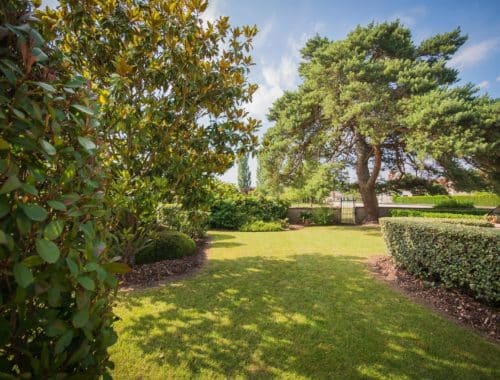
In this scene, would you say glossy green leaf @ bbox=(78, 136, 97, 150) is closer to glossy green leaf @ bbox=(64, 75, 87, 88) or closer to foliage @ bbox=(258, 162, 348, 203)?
glossy green leaf @ bbox=(64, 75, 87, 88)

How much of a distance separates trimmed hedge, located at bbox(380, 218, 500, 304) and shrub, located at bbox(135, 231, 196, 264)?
603 centimetres

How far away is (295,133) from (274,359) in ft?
49.7

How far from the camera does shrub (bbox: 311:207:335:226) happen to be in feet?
55.2

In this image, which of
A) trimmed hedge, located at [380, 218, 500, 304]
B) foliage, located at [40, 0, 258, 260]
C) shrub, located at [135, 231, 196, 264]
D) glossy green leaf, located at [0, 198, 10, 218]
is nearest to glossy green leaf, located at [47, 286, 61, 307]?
Answer: glossy green leaf, located at [0, 198, 10, 218]

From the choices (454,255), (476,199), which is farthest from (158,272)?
(476,199)

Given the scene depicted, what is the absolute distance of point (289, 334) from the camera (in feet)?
11.2

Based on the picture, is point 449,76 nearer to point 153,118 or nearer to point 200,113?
point 200,113

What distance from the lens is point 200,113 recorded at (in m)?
5.37

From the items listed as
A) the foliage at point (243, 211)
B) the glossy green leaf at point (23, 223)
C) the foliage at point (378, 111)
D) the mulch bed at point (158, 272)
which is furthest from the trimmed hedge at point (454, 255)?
the foliage at point (243, 211)

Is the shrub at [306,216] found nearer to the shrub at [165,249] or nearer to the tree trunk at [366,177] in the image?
the tree trunk at [366,177]

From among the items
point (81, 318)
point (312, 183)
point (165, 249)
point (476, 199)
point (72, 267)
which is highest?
point (312, 183)

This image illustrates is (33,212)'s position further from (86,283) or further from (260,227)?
(260,227)

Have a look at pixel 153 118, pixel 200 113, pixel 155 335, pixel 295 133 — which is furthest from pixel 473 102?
pixel 155 335

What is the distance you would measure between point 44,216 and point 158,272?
18.9 ft
